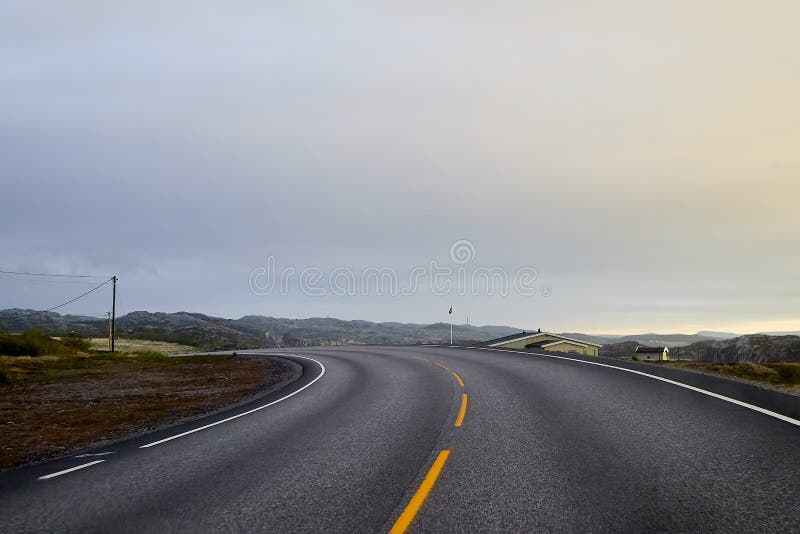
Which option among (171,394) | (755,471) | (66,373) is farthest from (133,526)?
(66,373)

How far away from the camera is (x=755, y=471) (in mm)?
5938

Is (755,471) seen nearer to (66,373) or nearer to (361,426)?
(361,426)

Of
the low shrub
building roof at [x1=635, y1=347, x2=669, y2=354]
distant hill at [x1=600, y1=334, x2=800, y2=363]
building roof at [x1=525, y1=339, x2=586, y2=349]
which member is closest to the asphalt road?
the low shrub

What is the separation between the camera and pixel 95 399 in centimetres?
1752

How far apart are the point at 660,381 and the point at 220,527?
1274 cm

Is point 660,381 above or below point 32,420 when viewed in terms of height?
above

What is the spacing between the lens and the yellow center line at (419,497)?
4698 millimetres

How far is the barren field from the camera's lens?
10.9m

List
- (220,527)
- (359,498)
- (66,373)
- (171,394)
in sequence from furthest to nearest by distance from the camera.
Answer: (66,373) < (171,394) < (359,498) < (220,527)

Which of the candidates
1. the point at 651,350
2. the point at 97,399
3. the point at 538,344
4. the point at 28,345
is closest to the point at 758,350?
the point at 651,350

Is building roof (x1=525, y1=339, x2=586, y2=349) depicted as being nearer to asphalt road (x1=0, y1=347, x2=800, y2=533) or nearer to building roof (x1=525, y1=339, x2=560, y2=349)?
building roof (x1=525, y1=339, x2=560, y2=349)

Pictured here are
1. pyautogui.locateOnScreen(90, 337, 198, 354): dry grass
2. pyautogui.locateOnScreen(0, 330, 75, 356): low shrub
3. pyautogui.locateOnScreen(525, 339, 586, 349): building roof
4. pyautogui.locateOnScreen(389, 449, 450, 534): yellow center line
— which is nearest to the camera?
pyautogui.locateOnScreen(389, 449, 450, 534): yellow center line

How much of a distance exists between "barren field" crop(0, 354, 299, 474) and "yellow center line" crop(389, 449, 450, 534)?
7.17 m

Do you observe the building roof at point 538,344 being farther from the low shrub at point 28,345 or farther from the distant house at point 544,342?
the low shrub at point 28,345
